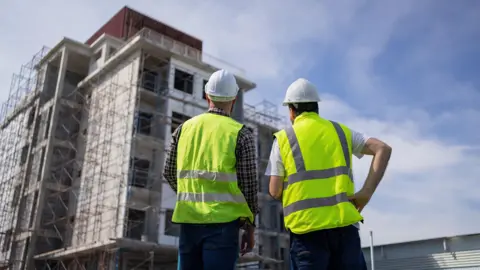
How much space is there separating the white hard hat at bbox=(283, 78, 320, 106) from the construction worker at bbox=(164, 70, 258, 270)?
13.6 inches

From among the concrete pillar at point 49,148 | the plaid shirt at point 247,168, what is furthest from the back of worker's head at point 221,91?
the concrete pillar at point 49,148

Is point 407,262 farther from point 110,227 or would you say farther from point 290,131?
point 290,131

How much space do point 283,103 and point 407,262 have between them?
54.2ft

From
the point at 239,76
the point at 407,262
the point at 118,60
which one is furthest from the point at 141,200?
the point at 407,262

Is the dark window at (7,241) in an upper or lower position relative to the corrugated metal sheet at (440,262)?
upper

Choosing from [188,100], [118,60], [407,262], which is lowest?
[407,262]

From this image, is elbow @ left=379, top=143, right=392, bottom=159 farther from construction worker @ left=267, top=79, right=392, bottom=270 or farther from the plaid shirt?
the plaid shirt

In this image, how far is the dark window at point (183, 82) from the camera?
19312 mm

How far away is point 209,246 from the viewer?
230 centimetres

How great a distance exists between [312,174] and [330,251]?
396 millimetres

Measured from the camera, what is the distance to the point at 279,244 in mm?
22938

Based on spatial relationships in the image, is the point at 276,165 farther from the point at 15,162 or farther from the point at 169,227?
the point at 15,162

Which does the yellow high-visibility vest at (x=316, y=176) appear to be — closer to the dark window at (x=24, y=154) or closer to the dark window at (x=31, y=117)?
the dark window at (x=24, y=154)

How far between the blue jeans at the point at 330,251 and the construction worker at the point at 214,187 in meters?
0.34
